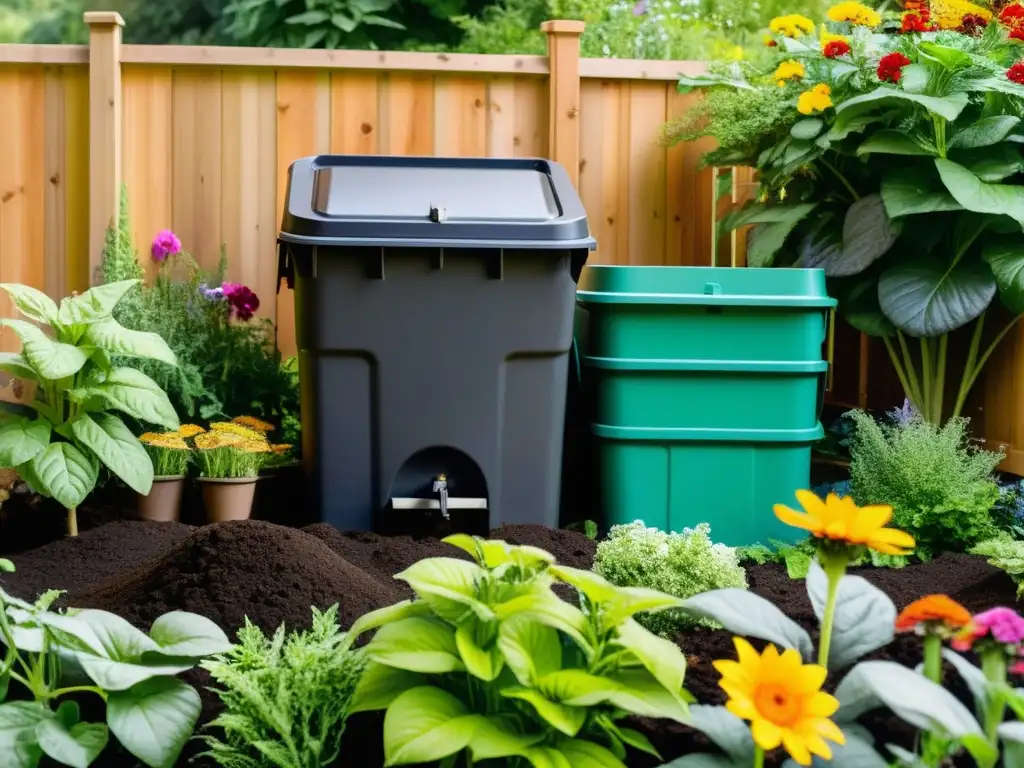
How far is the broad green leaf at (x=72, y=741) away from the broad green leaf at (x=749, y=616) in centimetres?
86

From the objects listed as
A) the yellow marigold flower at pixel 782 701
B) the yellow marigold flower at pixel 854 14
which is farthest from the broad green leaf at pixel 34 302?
the yellow marigold flower at pixel 854 14

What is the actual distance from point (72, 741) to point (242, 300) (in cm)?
289

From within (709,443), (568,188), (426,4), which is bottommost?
(709,443)

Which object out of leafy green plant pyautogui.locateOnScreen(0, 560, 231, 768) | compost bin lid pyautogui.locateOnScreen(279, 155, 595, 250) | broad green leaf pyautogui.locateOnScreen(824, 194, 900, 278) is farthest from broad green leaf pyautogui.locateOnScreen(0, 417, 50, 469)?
broad green leaf pyautogui.locateOnScreen(824, 194, 900, 278)

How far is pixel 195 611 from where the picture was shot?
7.22ft

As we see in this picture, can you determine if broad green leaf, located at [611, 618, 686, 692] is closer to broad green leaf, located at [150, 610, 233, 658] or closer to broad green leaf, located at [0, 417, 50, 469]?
broad green leaf, located at [150, 610, 233, 658]

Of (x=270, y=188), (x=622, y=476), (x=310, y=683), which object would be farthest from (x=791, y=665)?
(x=270, y=188)

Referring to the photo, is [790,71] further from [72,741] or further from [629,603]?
[72,741]

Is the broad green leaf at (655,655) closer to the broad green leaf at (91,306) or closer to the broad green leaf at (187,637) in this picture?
the broad green leaf at (187,637)

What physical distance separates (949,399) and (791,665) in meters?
3.11

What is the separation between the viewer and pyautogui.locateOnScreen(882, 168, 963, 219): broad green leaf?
367 centimetres

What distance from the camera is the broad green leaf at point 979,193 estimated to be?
11.5ft

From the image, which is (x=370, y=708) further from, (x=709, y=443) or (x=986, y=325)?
(x=986, y=325)

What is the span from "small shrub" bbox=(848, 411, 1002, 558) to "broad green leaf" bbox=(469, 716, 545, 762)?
2.10 m
